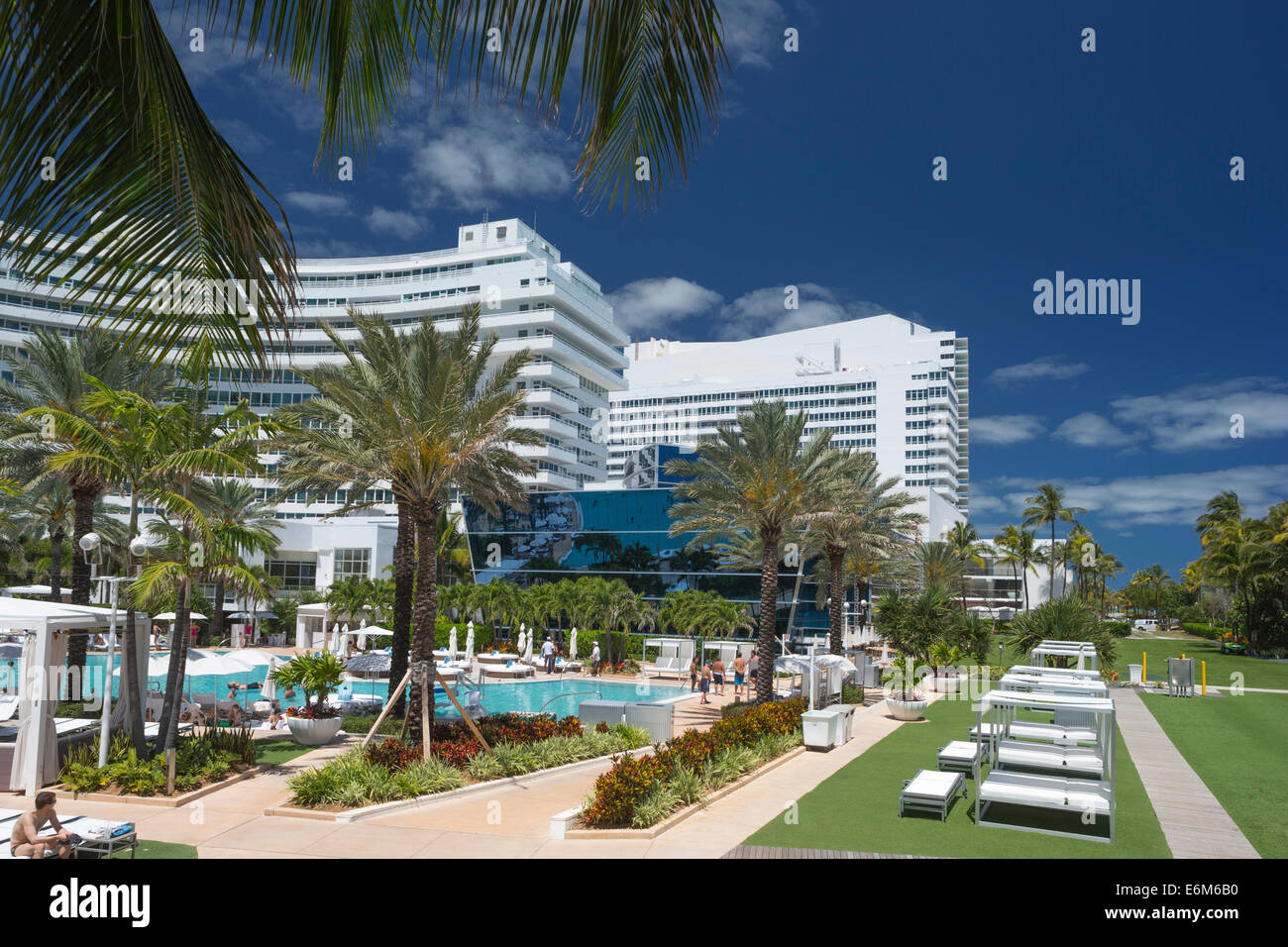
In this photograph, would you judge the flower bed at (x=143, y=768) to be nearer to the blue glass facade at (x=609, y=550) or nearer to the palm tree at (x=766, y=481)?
the palm tree at (x=766, y=481)

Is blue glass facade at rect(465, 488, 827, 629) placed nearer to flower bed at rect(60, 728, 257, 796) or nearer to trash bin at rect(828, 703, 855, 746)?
trash bin at rect(828, 703, 855, 746)

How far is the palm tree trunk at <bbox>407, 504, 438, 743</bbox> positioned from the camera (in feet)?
55.1

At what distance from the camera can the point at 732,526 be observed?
91.1 feet

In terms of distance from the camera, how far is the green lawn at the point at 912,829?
1098cm

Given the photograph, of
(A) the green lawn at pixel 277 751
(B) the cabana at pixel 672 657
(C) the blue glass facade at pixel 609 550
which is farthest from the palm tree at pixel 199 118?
(C) the blue glass facade at pixel 609 550

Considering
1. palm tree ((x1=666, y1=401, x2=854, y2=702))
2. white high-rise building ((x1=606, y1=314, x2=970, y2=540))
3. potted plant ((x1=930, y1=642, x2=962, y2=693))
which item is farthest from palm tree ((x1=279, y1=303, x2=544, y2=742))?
white high-rise building ((x1=606, y1=314, x2=970, y2=540))

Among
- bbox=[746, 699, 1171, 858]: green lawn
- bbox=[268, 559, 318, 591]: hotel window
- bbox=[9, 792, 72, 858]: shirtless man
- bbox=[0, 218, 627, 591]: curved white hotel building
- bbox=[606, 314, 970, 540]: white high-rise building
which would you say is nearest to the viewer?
bbox=[9, 792, 72, 858]: shirtless man

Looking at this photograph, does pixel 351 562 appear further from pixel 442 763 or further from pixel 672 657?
pixel 442 763

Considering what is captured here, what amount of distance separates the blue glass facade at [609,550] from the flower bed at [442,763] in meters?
29.8

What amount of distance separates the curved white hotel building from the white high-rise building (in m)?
29.3

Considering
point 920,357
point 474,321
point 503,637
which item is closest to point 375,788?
point 474,321

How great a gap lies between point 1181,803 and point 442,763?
12.1 metres
